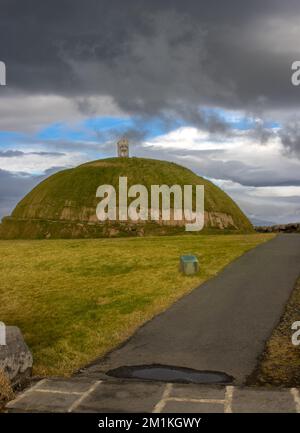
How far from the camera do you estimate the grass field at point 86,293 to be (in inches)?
538

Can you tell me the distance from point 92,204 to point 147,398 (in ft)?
210

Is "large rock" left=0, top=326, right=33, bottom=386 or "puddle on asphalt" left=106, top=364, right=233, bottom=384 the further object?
"puddle on asphalt" left=106, top=364, right=233, bottom=384

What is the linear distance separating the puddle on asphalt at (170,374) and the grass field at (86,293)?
138 centimetres

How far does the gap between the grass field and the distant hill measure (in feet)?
99.8

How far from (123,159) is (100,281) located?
60.9m

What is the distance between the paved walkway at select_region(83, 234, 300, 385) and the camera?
1161 cm

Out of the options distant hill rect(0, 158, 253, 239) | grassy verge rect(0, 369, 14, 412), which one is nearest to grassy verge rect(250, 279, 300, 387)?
grassy verge rect(0, 369, 14, 412)

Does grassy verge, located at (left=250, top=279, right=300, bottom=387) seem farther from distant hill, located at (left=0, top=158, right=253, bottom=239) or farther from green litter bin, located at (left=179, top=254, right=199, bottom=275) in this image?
distant hill, located at (left=0, top=158, right=253, bottom=239)

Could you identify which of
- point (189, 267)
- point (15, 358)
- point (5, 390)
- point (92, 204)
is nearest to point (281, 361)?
point (15, 358)

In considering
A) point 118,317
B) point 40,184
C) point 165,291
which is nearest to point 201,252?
point 165,291

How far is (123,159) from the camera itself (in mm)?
83438

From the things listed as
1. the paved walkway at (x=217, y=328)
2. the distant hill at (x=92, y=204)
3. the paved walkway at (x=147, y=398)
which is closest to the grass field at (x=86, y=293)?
the paved walkway at (x=217, y=328)

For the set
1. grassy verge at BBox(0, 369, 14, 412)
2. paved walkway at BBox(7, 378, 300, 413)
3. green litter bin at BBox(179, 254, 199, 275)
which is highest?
green litter bin at BBox(179, 254, 199, 275)
